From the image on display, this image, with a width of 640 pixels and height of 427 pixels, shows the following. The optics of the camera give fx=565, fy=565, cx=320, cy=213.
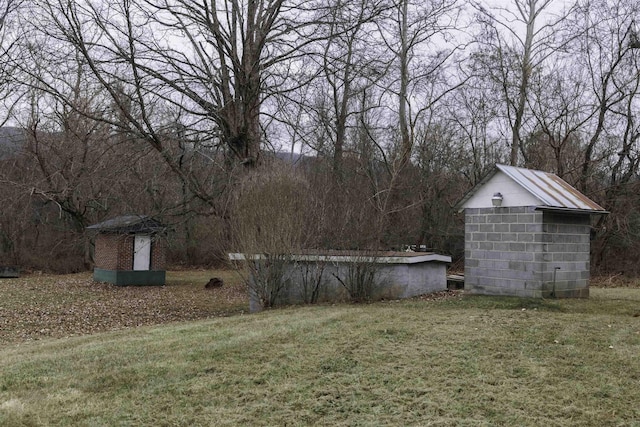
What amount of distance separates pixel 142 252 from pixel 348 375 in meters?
17.7

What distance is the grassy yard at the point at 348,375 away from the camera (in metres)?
4.78

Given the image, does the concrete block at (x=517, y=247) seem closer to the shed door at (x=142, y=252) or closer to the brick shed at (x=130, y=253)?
the brick shed at (x=130, y=253)

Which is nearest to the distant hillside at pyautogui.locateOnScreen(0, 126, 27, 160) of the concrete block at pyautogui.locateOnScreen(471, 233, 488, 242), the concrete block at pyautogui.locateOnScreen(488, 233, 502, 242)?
the concrete block at pyautogui.locateOnScreen(471, 233, 488, 242)

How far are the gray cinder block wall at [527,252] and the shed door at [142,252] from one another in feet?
46.0

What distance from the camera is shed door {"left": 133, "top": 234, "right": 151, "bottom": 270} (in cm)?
2164

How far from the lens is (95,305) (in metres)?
15.8

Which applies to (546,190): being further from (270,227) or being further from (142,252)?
(142,252)

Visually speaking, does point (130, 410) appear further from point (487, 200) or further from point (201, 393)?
point (487, 200)

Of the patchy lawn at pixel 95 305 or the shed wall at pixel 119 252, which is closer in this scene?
the patchy lawn at pixel 95 305

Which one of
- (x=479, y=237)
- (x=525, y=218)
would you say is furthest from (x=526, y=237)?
(x=479, y=237)

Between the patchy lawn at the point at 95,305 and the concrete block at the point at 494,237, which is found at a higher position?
the concrete block at the point at 494,237

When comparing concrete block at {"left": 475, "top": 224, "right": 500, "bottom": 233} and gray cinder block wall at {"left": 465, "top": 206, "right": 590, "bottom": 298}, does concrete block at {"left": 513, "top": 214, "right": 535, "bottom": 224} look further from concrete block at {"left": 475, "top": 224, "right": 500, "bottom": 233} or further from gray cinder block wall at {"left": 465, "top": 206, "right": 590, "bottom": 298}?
concrete block at {"left": 475, "top": 224, "right": 500, "bottom": 233}

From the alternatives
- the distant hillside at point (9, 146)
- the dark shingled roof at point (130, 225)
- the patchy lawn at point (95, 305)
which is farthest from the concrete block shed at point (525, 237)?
the distant hillside at point (9, 146)

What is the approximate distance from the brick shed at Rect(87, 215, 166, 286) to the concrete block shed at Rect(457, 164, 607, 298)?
1306 centimetres
